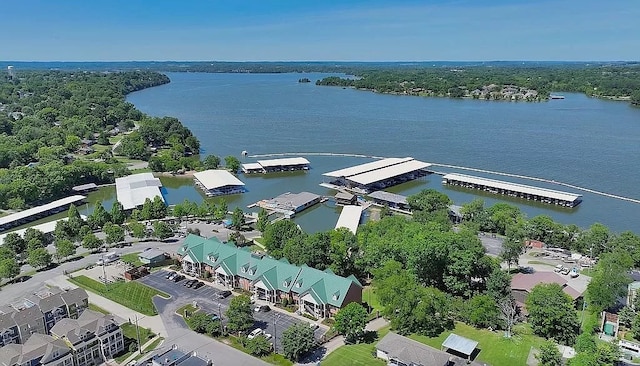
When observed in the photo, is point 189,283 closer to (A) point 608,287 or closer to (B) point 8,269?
(B) point 8,269

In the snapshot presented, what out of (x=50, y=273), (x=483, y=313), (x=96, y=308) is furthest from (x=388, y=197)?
(x=50, y=273)

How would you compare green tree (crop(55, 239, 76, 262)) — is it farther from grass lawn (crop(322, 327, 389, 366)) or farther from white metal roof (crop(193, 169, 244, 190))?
grass lawn (crop(322, 327, 389, 366))

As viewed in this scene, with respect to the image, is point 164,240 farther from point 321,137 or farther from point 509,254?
point 321,137

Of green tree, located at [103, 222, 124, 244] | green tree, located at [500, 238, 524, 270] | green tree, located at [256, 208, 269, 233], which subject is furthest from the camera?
green tree, located at [256, 208, 269, 233]

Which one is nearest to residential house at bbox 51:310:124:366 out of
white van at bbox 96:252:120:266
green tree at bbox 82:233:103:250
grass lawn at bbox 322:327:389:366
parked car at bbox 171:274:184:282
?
parked car at bbox 171:274:184:282

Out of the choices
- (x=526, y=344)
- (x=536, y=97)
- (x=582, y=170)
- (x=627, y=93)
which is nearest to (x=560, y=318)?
(x=526, y=344)
